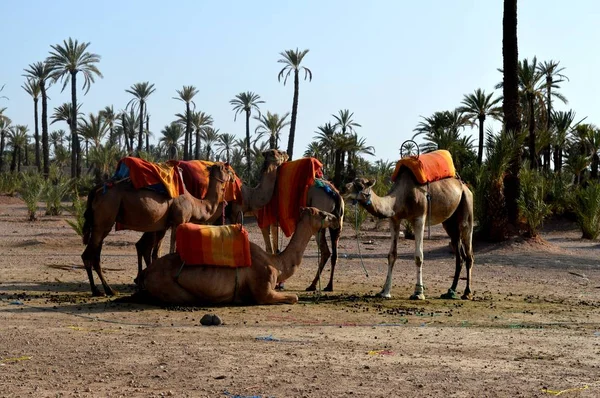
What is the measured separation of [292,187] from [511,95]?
34.4 feet

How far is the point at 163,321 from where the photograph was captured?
9.86m

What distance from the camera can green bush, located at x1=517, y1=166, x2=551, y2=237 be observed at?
2223 centimetres

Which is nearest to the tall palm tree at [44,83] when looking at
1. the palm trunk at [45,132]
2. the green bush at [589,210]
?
the palm trunk at [45,132]

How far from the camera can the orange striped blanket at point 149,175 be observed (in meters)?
12.5

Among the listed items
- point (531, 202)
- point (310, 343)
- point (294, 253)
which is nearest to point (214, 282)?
point (294, 253)

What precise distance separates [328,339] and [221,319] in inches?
63.1

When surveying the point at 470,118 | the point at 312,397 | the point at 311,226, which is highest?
the point at 470,118

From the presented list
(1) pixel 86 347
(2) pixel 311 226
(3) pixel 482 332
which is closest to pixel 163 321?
(1) pixel 86 347

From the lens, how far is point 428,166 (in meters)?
13.0

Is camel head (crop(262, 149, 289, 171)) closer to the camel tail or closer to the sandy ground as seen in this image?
the sandy ground

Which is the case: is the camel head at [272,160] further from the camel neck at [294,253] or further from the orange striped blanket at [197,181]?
the camel neck at [294,253]

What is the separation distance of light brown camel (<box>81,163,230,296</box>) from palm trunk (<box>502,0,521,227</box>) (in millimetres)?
11728

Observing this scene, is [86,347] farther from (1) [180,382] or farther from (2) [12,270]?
(2) [12,270]

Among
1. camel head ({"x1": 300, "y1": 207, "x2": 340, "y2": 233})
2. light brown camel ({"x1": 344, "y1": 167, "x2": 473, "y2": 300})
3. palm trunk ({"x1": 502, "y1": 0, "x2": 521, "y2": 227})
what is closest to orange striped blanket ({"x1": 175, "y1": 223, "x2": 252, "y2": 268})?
camel head ({"x1": 300, "y1": 207, "x2": 340, "y2": 233})
